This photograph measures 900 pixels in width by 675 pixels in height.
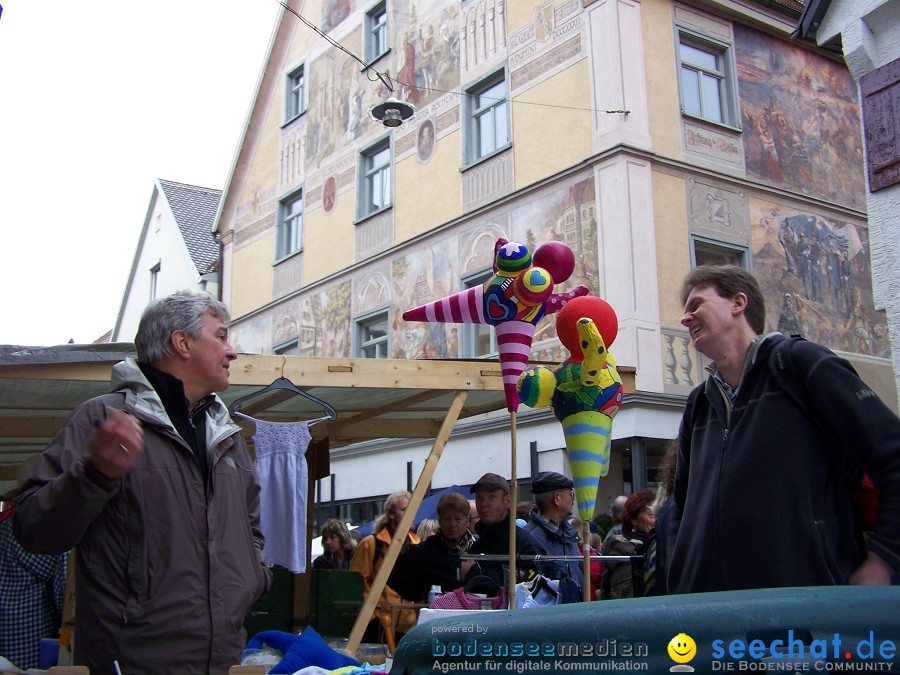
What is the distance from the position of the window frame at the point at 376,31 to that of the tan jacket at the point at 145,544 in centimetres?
1703

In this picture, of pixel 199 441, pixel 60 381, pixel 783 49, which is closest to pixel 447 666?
pixel 199 441

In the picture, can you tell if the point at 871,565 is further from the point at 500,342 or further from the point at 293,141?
the point at 293,141

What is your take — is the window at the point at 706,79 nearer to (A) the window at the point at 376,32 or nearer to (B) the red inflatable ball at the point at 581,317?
(A) the window at the point at 376,32

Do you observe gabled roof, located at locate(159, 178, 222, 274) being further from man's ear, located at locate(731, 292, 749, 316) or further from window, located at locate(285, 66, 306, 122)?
man's ear, located at locate(731, 292, 749, 316)

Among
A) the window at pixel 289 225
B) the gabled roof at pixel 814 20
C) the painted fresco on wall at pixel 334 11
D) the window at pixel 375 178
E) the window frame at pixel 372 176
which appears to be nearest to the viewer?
the gabled roof at pixel 814 20

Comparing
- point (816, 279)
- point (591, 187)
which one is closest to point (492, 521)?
point (591, 187)

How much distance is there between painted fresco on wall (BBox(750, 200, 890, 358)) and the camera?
14.4m

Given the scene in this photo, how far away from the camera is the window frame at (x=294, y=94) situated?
69.9 feet

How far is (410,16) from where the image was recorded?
1795 cm

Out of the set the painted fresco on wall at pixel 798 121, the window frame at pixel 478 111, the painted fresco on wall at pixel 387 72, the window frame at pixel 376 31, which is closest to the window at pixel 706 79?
the painted fresco on wall at pixel 798 121

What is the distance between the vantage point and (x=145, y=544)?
257 centimetres

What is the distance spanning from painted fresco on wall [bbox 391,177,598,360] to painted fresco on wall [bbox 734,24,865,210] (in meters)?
3.18

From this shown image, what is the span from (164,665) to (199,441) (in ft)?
2.28

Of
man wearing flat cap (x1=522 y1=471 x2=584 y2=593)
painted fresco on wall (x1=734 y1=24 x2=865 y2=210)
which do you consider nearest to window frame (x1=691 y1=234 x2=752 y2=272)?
painted fresco on wall (x1=734 y1=24 x2=865 y2=210)
